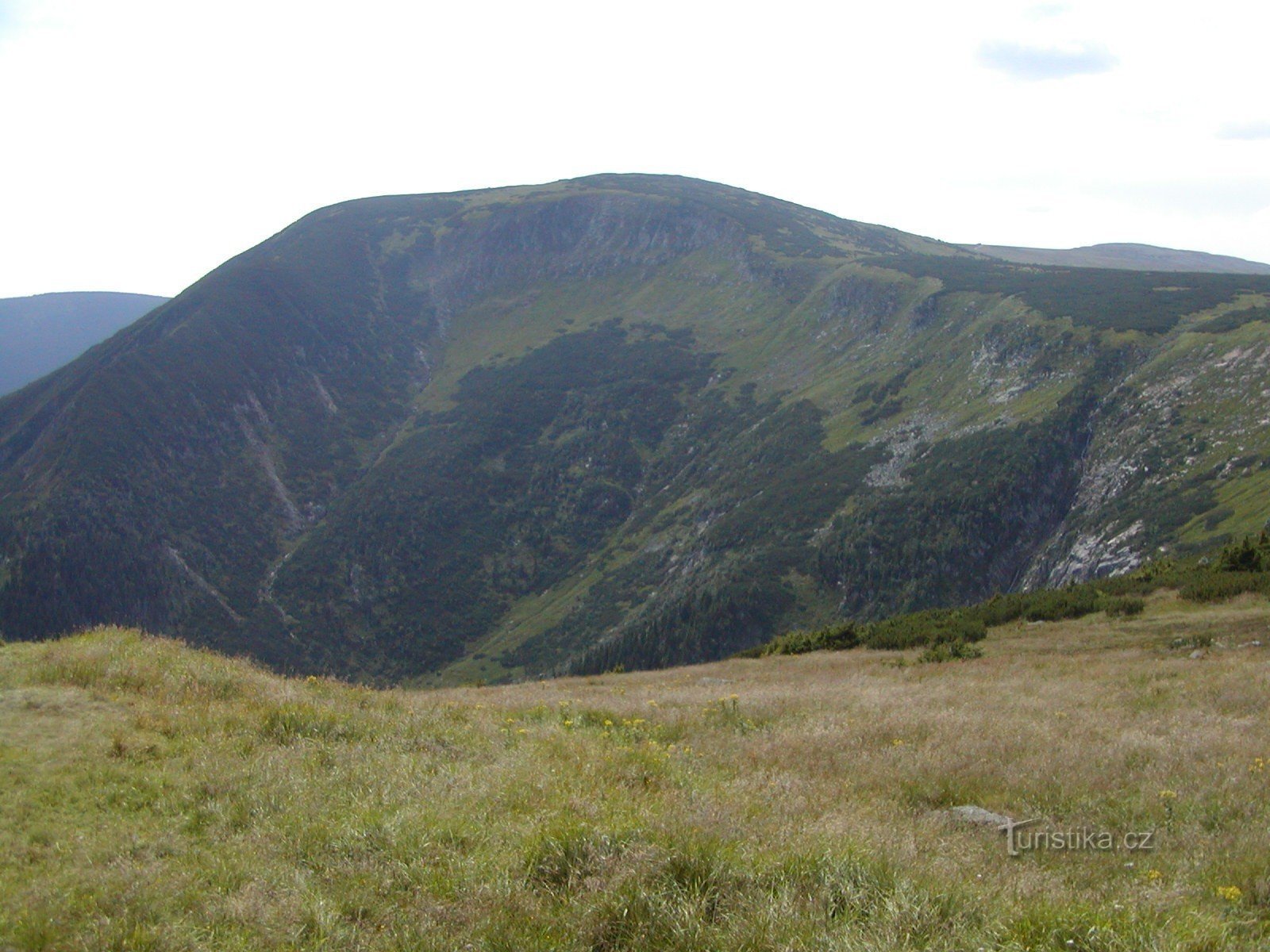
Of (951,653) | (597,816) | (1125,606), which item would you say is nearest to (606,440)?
(1125,606)

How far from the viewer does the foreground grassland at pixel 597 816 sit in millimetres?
5422

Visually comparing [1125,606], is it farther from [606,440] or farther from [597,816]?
[606,440]

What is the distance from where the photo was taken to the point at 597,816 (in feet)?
22.7

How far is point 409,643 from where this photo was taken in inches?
4038

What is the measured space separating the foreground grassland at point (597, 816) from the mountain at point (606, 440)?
130 feet

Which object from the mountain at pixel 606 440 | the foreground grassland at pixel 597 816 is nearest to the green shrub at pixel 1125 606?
the foreground grassland at pixel 597 816

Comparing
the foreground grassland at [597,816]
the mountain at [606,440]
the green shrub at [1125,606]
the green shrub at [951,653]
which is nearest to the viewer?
the foreground grassland at [597,816]

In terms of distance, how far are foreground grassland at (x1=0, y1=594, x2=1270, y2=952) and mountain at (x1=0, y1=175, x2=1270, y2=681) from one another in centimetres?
3968

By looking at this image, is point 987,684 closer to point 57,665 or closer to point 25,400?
point 57,665

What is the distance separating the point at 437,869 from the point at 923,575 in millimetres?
64775

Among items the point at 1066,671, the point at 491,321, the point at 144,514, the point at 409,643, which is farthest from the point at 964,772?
the point at 491,321

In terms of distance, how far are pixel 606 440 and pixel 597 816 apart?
118981mm

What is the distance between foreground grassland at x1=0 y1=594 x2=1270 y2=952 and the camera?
542 centimetres

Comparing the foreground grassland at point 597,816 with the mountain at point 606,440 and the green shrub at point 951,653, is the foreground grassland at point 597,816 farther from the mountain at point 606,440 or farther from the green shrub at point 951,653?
the mountain at point 606,440
